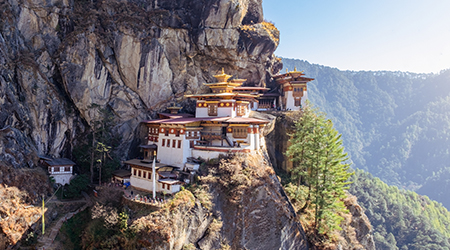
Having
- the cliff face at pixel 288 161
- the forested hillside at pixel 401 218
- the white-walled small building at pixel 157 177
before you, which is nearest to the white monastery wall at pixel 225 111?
the cliff face at pixel 288 161

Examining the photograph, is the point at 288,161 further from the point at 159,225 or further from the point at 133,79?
the point at 159,225

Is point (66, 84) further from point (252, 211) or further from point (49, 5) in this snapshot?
point (252, 211)

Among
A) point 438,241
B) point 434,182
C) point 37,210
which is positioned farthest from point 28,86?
point 434,182

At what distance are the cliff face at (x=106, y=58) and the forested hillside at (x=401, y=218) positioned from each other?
64676mm

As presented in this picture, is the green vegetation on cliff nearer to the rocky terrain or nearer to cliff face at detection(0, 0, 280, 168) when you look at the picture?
the rocky terrain

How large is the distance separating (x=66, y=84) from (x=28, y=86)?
381cm

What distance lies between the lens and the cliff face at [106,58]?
3303 cm

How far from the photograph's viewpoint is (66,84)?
35.9m

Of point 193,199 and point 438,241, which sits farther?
point 438,241

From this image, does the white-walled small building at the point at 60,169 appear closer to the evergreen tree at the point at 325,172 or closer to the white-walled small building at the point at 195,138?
the white-walled small building at the point at 195,138

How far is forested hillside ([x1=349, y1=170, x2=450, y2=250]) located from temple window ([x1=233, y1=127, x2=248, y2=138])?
65143 millimetres

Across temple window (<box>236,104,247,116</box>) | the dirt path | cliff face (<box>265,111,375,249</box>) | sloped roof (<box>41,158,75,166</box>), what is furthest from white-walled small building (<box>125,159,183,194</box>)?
cliff face (<box>265,111,375,249</box>)

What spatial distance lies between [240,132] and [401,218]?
2956 inches

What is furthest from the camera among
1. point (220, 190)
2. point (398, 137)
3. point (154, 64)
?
Result: point (398, 137)
